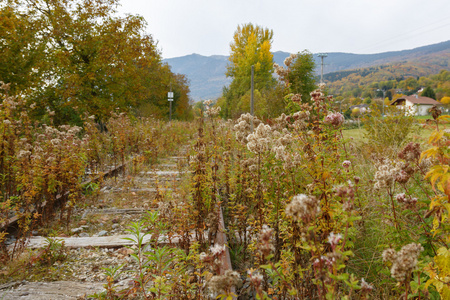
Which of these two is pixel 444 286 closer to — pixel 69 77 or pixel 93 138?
pixel 93 138

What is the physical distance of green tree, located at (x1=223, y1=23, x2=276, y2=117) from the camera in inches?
1278

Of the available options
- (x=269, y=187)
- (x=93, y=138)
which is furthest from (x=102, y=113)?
(x=269, y=187)

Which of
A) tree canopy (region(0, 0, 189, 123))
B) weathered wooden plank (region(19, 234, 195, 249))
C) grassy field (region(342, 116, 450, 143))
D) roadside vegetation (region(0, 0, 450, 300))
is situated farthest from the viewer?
tree canopy (region(0, 0, 189, 123))

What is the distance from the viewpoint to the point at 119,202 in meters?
4.75

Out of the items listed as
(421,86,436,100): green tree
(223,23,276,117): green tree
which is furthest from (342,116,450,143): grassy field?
(421,86,436,100): green tree

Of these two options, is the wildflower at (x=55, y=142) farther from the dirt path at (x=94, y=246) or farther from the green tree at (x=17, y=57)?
the green tree at (x=17, y=57)

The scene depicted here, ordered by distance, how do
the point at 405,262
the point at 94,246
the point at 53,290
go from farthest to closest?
the point at 94,246 < the point at 53,290 < the point at 405,262

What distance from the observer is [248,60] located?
33.4 m

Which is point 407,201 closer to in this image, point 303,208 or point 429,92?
point 303,208

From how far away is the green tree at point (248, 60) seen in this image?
3247 centimetres

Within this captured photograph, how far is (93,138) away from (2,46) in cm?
396

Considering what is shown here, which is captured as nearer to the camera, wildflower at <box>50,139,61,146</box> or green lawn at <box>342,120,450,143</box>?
green lawn at <box>342,120,450,143</box>

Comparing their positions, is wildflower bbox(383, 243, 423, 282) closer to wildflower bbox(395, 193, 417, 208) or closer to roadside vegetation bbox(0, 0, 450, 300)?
roadside vegetation bbox(0, 0, 450, 300)

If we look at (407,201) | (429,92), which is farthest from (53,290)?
(429,92)
